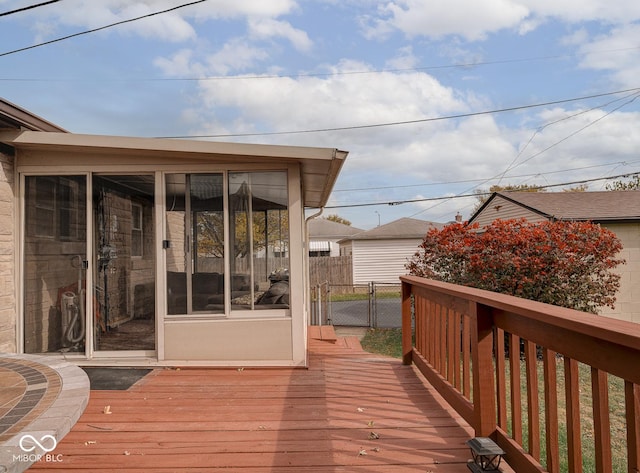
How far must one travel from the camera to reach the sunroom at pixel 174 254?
15.1 feet

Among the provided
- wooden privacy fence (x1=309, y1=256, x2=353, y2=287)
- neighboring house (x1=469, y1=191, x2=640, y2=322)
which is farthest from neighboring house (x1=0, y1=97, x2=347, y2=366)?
wooden privacy fence (x1=309, y1=256, x2=353, y2=287)

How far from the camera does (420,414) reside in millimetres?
3262

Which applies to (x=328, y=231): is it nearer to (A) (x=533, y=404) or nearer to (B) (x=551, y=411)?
(A) (x=533, y=404)

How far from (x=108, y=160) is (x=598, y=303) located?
7351 mm

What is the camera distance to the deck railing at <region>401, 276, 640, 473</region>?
145 cm

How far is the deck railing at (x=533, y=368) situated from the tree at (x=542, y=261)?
2972 mm

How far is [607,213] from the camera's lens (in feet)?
32.9

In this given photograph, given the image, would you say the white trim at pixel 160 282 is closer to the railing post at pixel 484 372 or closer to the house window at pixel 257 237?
the house window at pixel 257 237

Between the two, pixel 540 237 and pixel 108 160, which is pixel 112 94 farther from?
pixel 540 237

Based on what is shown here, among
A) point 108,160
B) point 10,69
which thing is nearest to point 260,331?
point 108,160

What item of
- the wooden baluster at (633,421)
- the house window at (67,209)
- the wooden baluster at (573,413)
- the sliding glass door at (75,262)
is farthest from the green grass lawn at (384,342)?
the wooden baluster at (633,421)

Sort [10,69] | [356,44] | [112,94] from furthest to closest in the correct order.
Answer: [112,94], [10,69], [356,44]

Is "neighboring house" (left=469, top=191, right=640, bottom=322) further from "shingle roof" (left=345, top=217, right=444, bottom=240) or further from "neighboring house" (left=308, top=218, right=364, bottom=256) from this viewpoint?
"neighboring house" (left=308, top=218, right=364, bottom=256)

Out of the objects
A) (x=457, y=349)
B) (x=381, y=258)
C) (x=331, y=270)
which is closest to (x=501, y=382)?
(x=457, y=349)
